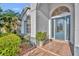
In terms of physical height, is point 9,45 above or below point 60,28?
below

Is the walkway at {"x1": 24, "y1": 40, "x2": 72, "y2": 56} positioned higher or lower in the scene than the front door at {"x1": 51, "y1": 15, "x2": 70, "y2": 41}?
lower

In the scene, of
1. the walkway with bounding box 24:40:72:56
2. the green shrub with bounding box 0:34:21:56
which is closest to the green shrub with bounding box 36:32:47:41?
the walkway with bounding box 24:40:72:56

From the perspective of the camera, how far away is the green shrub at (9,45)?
3.48m

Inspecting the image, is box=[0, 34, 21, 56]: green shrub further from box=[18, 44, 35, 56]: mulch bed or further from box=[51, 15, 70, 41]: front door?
box=[51, 15, 70, 41]: front door

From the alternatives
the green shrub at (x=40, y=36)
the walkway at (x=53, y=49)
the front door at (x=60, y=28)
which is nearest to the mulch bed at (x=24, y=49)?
the walkway at (x=53, y=49)

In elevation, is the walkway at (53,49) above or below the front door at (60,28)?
below

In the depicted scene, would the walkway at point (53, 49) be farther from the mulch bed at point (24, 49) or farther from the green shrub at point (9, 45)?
the green shrub at point (9, 45)

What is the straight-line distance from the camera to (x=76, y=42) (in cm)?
346

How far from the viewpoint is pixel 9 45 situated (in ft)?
11.4

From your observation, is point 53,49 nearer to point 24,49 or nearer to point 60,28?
point 60,28

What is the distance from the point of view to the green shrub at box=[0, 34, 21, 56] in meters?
3.48

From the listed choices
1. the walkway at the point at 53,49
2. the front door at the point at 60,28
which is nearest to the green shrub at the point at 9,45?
the walkway at the point at 53,49

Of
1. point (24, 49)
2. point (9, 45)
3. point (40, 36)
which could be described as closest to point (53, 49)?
point (40, 36)

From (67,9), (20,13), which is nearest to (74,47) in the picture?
(67,9)
